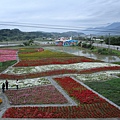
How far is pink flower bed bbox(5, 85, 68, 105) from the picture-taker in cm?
1688

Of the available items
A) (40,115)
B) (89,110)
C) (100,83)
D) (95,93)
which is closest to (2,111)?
(40,115)

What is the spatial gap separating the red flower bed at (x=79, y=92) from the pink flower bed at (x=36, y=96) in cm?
124

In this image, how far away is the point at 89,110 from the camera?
14703 millimetres

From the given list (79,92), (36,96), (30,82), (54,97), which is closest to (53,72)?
(30,82)

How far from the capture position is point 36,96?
18266mm

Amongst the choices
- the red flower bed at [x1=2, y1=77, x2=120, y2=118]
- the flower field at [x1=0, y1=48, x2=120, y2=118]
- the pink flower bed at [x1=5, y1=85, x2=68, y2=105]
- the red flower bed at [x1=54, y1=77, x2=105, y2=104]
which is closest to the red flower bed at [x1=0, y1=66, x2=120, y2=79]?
the flower field at [x1=0, y1=48, x2=120, y2=118]

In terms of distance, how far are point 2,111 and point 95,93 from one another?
8.72m

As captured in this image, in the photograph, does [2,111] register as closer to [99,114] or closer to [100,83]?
[99,114]

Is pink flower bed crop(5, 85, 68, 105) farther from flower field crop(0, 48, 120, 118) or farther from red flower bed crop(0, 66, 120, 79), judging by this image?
red flower bed crop(0, 66, 120, 79)

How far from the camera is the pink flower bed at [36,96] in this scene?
1688 centimetres

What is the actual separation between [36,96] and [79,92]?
4.16m

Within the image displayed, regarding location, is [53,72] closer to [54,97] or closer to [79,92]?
[79,92]

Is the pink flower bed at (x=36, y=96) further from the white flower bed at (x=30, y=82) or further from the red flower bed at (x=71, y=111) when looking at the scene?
the white flower bed at (x=30, y=82)

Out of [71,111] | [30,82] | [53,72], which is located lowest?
[71,111]
